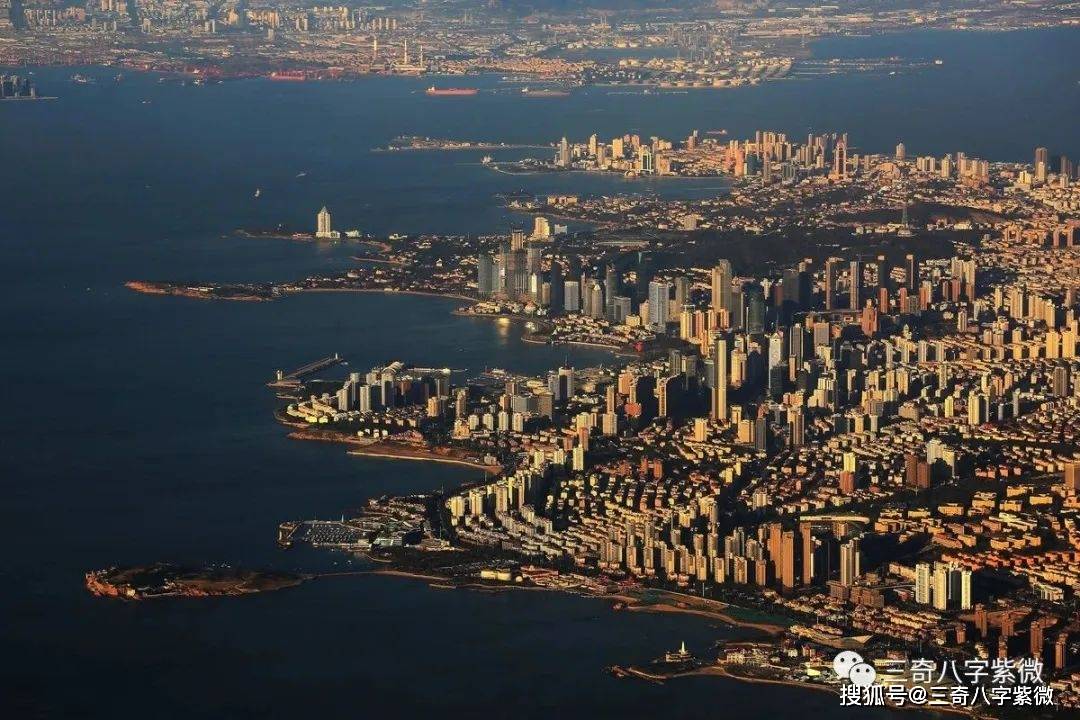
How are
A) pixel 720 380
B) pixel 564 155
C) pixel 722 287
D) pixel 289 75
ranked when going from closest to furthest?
pixel 720 380
pixel 722 287
pixel 564 155
pixel 289 75

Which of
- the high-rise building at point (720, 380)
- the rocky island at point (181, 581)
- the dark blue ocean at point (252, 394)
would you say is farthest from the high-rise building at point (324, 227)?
the rocky island at point (181, 581)

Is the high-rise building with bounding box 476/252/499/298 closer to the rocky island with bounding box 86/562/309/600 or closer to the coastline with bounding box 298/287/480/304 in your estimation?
the coastline with bounding box 298/287/480/304

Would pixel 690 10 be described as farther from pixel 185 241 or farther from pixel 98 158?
pixel 185 241

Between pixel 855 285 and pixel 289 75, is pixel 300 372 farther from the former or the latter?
pixel 289 75

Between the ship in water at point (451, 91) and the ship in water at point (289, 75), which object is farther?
the ship in water at point (289, 75)

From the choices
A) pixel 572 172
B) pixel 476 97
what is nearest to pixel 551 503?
pixel 572 172

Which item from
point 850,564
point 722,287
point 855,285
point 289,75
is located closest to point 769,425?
point 850,564

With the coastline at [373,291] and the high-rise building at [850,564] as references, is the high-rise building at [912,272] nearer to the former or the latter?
the coastline at [373,291]
